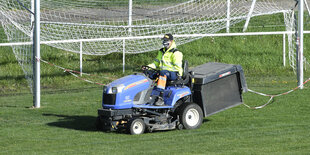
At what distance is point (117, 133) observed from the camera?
10.3 metres

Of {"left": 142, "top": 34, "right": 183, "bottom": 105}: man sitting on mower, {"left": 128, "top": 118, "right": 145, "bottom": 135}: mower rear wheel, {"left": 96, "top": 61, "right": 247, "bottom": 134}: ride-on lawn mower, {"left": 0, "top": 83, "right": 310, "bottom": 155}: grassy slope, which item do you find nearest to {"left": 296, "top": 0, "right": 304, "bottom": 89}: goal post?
{"left": 0, "top": 83, "right": 310, "bottom": 155}: grassy slope

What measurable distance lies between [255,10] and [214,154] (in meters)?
11.5

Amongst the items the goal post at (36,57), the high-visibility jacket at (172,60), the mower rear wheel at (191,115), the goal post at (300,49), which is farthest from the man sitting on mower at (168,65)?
the goal post at (300,49)

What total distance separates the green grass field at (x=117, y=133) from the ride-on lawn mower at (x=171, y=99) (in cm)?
22

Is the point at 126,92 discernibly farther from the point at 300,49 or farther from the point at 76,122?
the point at 300,49

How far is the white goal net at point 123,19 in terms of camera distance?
58.4 ft

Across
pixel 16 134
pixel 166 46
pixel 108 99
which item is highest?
pixel 166 46

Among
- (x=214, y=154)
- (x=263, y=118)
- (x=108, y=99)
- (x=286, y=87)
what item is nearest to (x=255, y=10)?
(x=286, y=87)

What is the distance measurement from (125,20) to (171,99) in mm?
9329

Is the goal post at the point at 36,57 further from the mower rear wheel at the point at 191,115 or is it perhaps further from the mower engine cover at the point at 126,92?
the mower rear wheel at the point at 191,115

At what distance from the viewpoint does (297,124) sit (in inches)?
419

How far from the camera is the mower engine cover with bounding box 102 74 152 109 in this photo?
10062 millimetres

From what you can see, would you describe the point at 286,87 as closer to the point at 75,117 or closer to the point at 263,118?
the point at 263,118

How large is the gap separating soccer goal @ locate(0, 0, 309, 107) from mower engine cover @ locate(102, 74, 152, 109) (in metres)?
7.19
